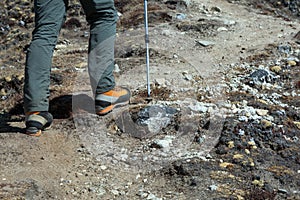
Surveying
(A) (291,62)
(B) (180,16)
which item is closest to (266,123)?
(A) (291,62)

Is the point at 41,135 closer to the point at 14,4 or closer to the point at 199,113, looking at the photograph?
the point at 199,113

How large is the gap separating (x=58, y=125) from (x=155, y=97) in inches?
64.0

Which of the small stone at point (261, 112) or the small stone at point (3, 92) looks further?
the small stone at point (3, 92)

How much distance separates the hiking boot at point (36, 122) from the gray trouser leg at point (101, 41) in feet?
2.79

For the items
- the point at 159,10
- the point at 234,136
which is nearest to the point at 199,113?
the point at 234,136

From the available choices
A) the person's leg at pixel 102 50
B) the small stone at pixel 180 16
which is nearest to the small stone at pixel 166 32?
the small stone at pixel 180 16

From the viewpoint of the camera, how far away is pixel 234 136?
6680 millimetres

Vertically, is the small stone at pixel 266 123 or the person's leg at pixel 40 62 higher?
the person's leg at pixel 40 62

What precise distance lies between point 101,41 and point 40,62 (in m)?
0.89

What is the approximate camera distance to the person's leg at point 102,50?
6.96 metres

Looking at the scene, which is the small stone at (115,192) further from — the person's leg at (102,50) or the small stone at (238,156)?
the person's leg at (102,50)

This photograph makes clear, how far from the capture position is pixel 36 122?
6.75 meters

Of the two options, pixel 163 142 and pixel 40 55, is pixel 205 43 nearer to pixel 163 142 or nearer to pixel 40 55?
pixel 163 142

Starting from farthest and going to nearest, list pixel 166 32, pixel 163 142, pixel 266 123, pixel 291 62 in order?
pixel 166 32
pixel 291 62
pixel 266 123
pixel 163 142
